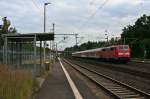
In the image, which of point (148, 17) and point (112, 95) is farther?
point (148, 17)

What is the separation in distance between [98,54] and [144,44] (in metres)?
17.1

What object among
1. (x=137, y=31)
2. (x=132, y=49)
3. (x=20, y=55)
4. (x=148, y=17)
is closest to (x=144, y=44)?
(x=132, y=49)

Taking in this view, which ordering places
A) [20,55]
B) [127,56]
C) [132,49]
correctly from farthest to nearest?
[132,49] < [127,56] < [20,55]

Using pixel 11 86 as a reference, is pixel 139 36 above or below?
above

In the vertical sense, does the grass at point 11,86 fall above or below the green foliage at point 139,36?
below

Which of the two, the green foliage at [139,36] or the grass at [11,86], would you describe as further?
the green foliage at [139,36]

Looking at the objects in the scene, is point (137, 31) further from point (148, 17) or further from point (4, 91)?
point (4, 91)

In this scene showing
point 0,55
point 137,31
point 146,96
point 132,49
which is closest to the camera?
point 146,96

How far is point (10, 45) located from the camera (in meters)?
30.5

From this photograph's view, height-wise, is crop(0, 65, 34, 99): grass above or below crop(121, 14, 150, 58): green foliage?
below

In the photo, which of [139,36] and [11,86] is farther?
[139,36]

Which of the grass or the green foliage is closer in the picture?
the grass

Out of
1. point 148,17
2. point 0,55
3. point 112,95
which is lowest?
point 112,95

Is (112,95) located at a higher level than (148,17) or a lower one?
lower
